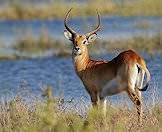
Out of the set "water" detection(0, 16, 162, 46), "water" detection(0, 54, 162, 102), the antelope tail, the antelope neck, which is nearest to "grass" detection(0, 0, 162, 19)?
"water" detection(0, 16, 162, 46)

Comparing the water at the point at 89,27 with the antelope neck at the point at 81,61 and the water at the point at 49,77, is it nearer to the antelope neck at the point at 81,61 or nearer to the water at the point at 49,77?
the water at the point at 49,77

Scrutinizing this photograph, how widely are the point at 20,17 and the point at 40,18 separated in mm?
1028

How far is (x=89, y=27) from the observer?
20.9 meters

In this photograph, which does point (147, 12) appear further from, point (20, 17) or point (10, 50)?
point (10, 50)

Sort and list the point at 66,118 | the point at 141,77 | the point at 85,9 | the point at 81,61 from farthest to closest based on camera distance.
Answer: the point at 85,9
the point at 81,61
the point at 141,77
the point at 66,118

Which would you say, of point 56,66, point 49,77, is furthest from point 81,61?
point 56,66

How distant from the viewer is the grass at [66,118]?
7.18 meters

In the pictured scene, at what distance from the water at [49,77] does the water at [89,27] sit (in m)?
3.06

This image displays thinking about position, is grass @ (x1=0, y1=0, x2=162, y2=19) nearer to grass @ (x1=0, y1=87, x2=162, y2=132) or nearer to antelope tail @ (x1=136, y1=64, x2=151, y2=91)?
antelope tail @ (x1=136, y1=64, x2=151, y2=91)

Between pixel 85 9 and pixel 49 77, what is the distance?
14.8 meters

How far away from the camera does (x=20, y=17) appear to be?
1161 inches

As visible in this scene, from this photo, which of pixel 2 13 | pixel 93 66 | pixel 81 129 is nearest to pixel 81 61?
pixel 93 66

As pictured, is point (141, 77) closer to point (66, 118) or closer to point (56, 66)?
point (66, 118)

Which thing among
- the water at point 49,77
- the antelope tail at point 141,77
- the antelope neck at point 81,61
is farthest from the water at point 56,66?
the antelope neck at point 81,61
